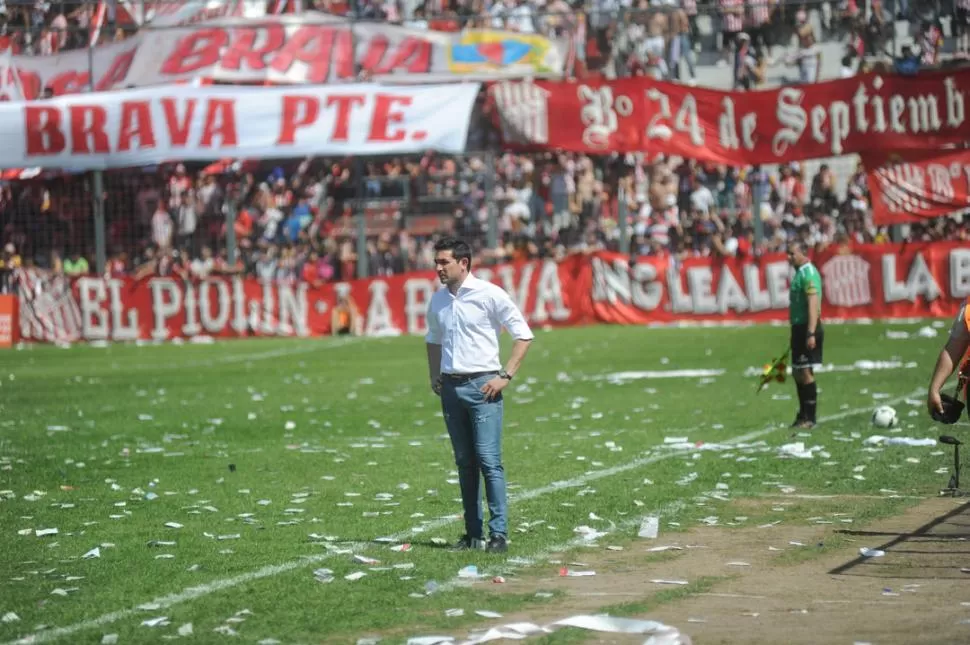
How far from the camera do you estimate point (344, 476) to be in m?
14.6

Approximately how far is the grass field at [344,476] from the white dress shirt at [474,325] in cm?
121

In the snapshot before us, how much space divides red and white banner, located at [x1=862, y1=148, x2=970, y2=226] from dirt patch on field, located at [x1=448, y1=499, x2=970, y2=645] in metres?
24.7

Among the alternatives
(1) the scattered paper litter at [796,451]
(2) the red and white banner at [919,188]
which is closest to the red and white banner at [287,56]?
(2) the red and white banner at [919,188]

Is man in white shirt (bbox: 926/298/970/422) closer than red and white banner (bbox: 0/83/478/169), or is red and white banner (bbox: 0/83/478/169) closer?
man in white shirt (bbox: 926/298/970/422)

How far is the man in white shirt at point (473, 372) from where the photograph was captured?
34.2ft

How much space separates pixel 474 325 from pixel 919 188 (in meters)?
26.8

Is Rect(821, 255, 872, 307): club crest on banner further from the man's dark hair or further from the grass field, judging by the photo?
the man's dark hair

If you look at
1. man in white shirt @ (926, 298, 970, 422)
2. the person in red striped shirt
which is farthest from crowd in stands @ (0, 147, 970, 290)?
man in white shirt @ (926, 298, 970, 422)

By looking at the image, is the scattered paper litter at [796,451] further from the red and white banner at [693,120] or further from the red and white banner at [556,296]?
the red and white banner at [693,120]

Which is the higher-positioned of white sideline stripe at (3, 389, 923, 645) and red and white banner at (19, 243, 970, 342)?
red and white banner at (19, 243, 970, 342)

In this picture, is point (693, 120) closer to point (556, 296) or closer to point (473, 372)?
point (556, 296)

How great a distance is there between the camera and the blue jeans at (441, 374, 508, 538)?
34.1 ft

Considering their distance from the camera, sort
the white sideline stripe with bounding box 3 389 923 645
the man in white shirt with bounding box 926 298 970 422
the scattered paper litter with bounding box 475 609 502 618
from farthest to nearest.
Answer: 1. the man in white shirt with bounding box 926 298 970 422
2. the scattered paper litter with bounding box 475 609 502 618
3. the white sideline stripe with bounding box 3 389 923 645

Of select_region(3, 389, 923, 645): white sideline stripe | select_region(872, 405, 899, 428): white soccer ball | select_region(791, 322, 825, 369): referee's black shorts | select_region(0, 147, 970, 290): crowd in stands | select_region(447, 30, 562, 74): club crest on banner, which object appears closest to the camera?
select_region(3, 389, 923, 645): white sideline stripe
